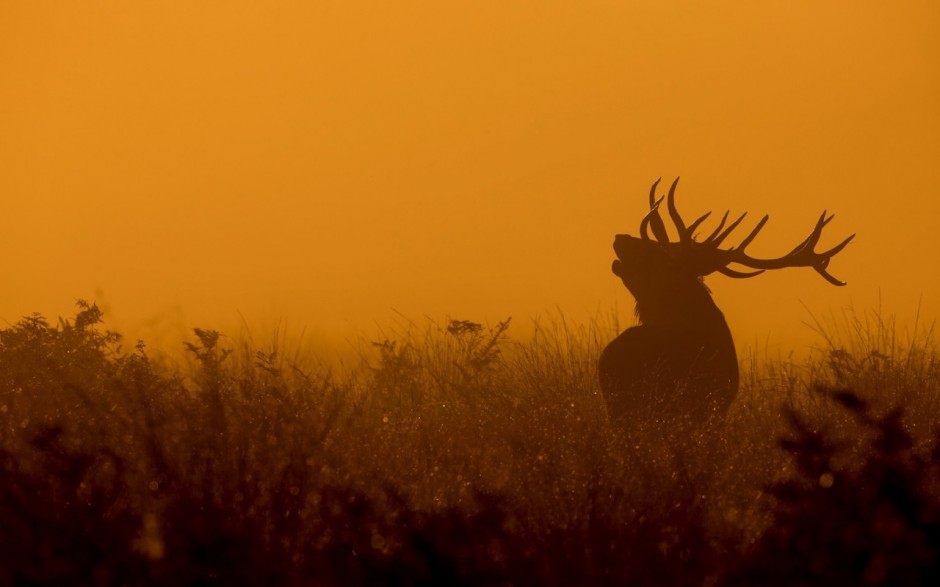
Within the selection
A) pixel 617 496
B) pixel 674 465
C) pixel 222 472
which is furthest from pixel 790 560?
pixel 222 472

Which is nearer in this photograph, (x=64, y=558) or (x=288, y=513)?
(x=64, y=558)

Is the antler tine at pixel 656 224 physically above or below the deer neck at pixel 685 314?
above

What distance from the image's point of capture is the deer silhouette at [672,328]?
283 inches

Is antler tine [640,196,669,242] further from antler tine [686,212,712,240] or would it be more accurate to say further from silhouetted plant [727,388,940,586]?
silhouetted plant [727,388,940,586]

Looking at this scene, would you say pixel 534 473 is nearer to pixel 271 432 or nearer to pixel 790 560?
pixel 271 432

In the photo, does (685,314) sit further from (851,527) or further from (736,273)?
(851,527)

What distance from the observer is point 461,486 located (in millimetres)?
5340

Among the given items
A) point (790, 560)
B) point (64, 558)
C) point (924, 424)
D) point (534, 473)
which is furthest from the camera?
point (924, 424)

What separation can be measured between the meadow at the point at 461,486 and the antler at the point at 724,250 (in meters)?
0.90

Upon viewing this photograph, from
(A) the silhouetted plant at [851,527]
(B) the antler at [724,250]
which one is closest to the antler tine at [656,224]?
(B) the antler at [724,250]

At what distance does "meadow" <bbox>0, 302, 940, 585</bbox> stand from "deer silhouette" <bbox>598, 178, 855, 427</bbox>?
0.84 feet

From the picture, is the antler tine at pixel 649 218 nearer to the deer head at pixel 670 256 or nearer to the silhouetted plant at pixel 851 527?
the deer head at pixel 670 256

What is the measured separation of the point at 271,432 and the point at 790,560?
8.92 ft

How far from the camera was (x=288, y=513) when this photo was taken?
4684mm
